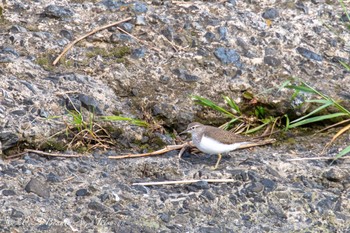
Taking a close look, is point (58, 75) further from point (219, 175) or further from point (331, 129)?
point (331, 129)

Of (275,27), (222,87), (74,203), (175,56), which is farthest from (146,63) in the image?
(74,203)

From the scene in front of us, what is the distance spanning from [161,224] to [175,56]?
87.8 inches

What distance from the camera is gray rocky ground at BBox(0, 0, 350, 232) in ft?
17.7

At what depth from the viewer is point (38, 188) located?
215 inches

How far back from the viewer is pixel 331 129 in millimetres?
6797

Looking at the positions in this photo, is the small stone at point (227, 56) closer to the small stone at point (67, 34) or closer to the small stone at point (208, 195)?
the small stone at point (67, 34)

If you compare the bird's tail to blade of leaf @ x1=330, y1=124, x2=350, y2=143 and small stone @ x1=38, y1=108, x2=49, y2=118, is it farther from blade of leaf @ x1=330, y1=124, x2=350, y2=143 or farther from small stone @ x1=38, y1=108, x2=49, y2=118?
small stone @ x1=38, y1=108, x2=49, y2=118

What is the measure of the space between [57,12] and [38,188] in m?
2.38

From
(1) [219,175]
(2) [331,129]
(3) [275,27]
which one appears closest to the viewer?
(1) [219,175]

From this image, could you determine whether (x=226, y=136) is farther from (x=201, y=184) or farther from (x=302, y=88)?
(x=302, y=88)

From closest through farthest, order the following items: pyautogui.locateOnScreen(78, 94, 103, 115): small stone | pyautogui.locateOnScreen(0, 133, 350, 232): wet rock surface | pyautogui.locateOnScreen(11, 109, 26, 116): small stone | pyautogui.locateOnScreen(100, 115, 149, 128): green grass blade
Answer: pyautogui.locateOnScreen(0, 133, 350, 232): wet rock surface
pyautogui.locateOnScreen(11, 109, 26, 116): small stone
pyautogui.locateOnScreen(100, 115, 149, 128): green grass blade
pyautogui.locateOnScreen(78, 94, 103, 115): small stone

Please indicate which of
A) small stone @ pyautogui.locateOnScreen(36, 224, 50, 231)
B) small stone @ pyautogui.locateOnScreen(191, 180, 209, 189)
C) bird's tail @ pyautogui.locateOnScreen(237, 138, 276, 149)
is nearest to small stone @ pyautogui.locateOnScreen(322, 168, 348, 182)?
bird's tail @ pyautogui.locateOnScreen(237, 138, 276, 149)

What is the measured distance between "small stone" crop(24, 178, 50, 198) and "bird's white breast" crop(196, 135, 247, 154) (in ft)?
4.62

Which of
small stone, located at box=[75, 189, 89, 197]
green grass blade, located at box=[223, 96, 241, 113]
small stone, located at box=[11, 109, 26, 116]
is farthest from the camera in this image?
green grass blade, located at box=[223, 96, 241, 113]
